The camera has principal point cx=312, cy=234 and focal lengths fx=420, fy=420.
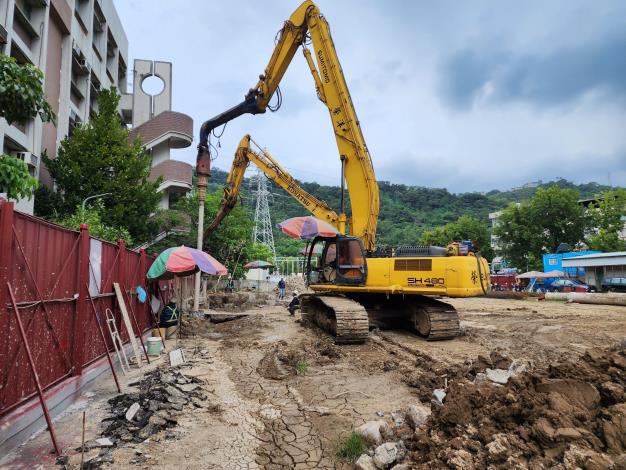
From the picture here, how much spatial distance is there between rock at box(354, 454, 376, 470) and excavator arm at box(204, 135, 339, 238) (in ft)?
30.0

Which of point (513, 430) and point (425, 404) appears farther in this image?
point (425, 404)

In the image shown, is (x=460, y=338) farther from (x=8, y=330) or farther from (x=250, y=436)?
(x=8, y=330)

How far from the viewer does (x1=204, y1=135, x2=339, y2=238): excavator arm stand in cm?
1323

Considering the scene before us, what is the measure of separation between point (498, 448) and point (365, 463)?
1143 millimetres

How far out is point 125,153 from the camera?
1883 cm

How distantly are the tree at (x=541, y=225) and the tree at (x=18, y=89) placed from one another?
1831 inches

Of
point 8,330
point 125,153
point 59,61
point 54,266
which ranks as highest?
point 59,61

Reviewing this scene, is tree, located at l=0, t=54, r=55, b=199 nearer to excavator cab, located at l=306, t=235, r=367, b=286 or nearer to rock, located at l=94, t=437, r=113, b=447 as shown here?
rock, located at l=94, t=437, r=113, b=447

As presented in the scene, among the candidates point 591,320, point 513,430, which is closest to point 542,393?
point 513,430

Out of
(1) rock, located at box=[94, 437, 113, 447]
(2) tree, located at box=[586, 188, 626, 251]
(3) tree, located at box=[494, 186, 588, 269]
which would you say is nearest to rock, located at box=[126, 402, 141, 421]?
(1) rock, located at box=[94, 437, 113, 447]

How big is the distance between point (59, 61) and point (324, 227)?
61.0ft


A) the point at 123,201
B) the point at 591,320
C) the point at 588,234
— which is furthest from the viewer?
the point at 588,234

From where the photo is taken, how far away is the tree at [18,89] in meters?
4.57

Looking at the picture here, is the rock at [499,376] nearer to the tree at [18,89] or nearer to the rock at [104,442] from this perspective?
the rock at [104,442]
